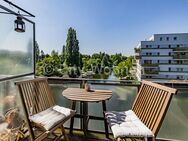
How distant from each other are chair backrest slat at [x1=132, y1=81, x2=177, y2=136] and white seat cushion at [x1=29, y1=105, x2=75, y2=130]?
85cm

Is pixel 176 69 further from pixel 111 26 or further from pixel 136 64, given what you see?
pixel 111 26

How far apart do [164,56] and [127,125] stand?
29765 millimetres

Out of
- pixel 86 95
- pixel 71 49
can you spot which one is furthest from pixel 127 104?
pixel 71 49

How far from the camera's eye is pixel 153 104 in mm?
1842

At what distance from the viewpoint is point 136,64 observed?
29.7m

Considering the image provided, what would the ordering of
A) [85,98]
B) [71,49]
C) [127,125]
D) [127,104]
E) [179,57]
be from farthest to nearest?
[71,49], [179,57], [127,104], [85,98], [127,125]

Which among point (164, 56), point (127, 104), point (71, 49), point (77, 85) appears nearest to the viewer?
point (127, 104)

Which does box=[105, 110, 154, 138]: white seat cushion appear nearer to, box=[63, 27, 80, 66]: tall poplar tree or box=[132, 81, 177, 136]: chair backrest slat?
box=[132, 81, 177, 136]: chair backrest slat

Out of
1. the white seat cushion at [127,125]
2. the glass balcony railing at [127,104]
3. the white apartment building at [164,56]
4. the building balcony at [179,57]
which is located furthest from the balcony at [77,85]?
the building balcony at [179,57]

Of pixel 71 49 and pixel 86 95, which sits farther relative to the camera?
pixel 71 49

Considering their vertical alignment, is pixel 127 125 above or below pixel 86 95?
below

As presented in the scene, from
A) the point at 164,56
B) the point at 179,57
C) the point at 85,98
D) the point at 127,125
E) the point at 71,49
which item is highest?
the point at 71,49

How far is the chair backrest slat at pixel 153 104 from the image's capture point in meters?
1.62

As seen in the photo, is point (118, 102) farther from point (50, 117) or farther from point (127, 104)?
point (50, 117)
